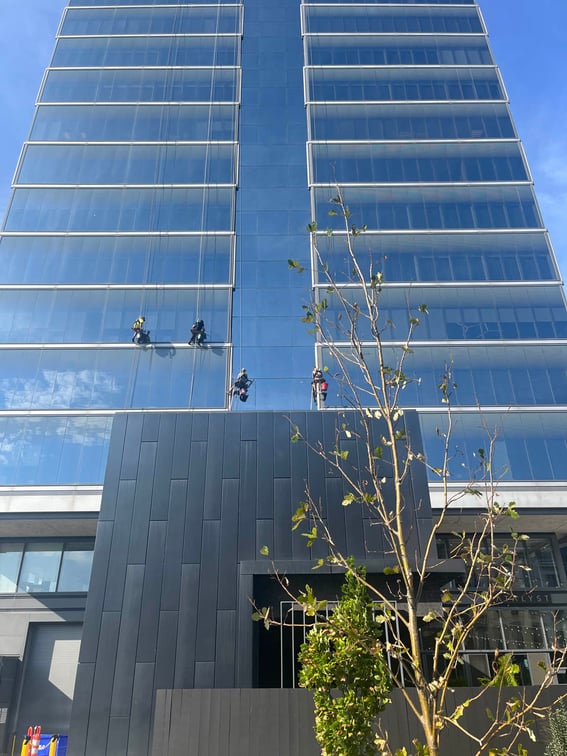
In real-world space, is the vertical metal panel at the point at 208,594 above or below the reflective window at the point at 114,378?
below

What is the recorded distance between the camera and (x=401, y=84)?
4094 centimetres

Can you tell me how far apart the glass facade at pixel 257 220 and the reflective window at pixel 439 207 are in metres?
0.15

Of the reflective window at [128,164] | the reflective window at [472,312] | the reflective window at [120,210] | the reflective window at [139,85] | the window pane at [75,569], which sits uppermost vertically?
the reflective window at [139,85]

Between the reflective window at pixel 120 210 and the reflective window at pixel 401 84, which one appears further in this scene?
the reflective window at pixel 401 84

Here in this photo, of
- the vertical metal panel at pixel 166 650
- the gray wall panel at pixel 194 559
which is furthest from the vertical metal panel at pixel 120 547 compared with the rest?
the vertical metal panel at pixel 166 650

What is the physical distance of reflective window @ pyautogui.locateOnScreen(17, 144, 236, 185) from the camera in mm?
36875

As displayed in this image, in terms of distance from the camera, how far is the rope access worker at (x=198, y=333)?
31891 mm

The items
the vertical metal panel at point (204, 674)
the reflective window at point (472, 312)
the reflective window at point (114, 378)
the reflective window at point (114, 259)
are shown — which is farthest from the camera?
the reflective window at point (114, 259)

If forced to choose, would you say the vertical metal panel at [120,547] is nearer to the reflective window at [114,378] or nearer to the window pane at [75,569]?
the window pane at [75,569]

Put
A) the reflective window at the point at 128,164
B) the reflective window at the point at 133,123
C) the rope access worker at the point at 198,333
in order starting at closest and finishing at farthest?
the rope access worker at the point at 198,333 → the reflective window at the point at 128,164 → the reflective window at the point at 133,123

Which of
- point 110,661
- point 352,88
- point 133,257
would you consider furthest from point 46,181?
point 110,661

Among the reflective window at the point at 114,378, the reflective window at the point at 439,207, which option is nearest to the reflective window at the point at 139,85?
the reflective window at the point at 439,207

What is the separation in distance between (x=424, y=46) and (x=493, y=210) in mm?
16206

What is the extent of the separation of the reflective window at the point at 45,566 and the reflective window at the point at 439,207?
2425 centimetres
